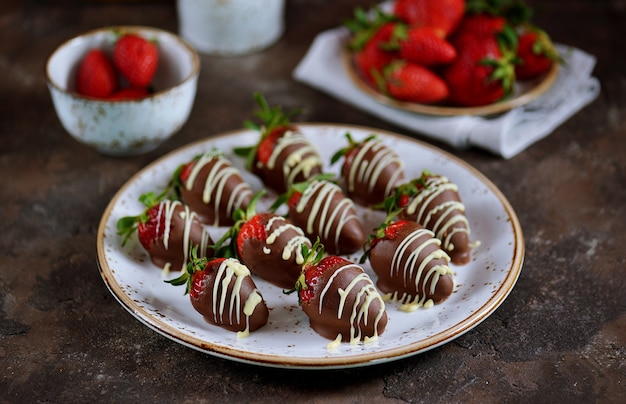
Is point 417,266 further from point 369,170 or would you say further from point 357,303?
point 369,170

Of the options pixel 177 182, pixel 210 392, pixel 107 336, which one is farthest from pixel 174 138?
pixel 210 392

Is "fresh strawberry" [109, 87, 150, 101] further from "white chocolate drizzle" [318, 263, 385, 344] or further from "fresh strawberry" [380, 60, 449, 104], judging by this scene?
"white chocolate drizzle" [318, 263, 385, 344]

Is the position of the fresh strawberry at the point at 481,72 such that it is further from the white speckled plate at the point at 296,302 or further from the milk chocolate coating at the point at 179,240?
the milk chocolate coating at the point at 179,240

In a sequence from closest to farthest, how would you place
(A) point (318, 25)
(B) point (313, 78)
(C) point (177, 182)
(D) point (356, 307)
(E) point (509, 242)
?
(D) point (356, 307) → (E) point (509, 242) → (C) point (177, 182) → (B) point (313, 78) → (A) point (318, 25)

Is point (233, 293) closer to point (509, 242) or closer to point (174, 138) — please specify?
point (509, 242)

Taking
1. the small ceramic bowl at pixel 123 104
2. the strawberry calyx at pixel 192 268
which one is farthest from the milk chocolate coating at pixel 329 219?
the small ceramic bowl at pixel 123 104

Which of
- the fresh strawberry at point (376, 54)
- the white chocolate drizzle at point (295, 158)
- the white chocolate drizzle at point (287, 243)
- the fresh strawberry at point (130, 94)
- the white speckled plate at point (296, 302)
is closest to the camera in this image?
the white speckled plate at point (296, 302)

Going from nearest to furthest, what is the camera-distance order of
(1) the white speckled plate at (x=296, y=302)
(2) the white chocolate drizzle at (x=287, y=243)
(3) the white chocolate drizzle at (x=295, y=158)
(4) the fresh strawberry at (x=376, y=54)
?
(1) the white speckled plate at (x=296, y=302), (2) the white chocolate drizzle at (x=287, y=243), (3) the white chocolate drizzle at (x=295, y=158), (4) the fresh strawberry at (x=376, y=54)
